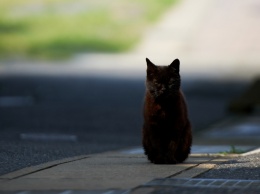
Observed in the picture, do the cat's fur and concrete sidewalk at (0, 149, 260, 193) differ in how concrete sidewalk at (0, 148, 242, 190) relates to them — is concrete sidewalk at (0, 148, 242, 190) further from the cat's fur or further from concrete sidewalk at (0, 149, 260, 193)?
the cat's fur

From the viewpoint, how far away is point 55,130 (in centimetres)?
2362

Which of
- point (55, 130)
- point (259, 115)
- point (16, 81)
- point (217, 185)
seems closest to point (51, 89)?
point (16, 81)

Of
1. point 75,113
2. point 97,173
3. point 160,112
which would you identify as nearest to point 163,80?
→ point 160,112

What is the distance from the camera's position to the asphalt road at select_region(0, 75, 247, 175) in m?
16.2

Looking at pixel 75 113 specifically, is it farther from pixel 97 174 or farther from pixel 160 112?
pixel 97 174

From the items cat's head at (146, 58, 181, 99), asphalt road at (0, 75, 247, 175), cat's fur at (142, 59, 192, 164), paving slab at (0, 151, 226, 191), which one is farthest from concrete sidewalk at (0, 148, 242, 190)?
cat's head at (146, 58, 181, 99)

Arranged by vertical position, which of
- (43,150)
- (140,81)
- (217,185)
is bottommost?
(217,185)

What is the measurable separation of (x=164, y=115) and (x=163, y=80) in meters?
0.45

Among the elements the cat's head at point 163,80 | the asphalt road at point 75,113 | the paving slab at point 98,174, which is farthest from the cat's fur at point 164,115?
the asphalt road at point 75,113

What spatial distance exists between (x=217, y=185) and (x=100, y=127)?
14545mm

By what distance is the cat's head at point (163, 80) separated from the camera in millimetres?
12383

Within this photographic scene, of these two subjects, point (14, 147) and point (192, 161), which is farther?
point (14, 147)

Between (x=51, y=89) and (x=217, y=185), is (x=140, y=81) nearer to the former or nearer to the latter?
(x=51, y=89)

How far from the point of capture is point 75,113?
1174 inches
